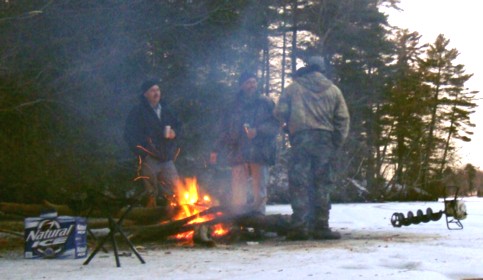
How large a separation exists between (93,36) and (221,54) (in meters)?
3.00

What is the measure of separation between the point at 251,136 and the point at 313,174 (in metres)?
1.15

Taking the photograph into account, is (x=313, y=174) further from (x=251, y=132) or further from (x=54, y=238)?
(x=54, y=238)

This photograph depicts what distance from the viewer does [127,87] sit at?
10.3 meters

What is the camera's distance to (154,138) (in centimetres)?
846

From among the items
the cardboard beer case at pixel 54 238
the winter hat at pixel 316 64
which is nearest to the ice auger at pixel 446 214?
the winter hat at pixel 316 64

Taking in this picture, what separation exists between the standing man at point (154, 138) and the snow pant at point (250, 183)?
1.04 metres

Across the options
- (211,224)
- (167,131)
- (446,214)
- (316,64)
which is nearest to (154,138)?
(167,131)

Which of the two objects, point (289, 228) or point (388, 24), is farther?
point (388, 24)

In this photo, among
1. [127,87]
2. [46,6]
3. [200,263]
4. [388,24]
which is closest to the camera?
[200,263]

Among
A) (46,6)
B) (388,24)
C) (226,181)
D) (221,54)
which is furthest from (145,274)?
(388,24)

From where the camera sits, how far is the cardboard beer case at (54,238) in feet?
20.7

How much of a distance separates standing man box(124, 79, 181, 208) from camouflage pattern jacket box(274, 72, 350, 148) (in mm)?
1460

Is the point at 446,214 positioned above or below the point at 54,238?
above

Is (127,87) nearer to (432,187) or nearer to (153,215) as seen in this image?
(153,215)
